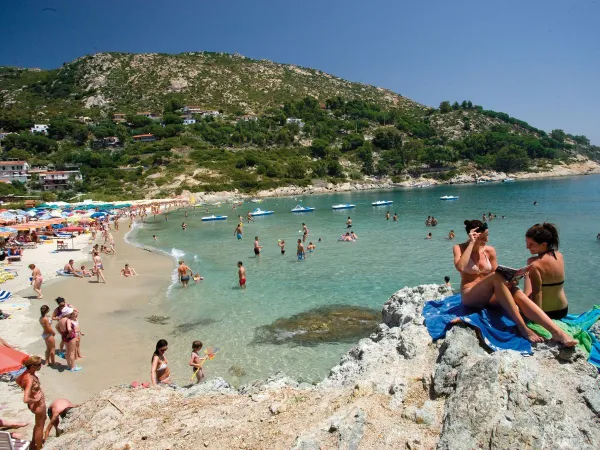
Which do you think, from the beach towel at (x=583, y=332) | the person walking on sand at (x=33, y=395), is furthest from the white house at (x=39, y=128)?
the beach towel at (x=583, y=332)

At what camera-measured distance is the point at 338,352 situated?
9914mm

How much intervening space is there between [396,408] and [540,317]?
1.81m

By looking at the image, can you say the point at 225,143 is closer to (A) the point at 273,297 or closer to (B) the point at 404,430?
(A) the point at 273,297

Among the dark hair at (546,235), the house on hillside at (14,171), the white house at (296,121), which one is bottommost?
the dark hair at (546,235)

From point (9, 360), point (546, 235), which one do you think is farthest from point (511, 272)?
point (9, 360)

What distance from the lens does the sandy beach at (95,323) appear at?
827 cm

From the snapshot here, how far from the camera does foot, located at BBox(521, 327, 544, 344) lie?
13.8 ft

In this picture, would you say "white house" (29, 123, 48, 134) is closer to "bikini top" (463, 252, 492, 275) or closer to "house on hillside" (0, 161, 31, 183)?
"house on hillside" (0, 161, 31, 183)

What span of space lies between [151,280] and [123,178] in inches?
2604

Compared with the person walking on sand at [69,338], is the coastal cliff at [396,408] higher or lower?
higher

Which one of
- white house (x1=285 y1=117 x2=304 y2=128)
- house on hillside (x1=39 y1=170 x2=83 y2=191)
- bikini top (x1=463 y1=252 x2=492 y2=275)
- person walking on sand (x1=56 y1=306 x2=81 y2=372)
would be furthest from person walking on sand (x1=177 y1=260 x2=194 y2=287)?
white house (x1=285 y1=117 x2=304 y2=128)

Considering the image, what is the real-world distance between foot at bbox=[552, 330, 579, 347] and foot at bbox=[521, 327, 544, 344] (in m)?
0.19

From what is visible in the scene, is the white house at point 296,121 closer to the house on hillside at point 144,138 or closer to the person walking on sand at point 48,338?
the house on hillside at point 144,138

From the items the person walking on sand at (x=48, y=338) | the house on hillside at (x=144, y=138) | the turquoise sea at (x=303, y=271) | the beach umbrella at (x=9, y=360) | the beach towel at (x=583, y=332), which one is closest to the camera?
the beach towel at (x=583, y=332)
